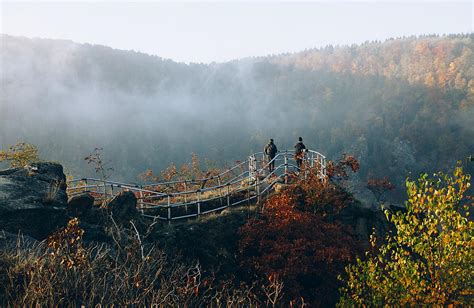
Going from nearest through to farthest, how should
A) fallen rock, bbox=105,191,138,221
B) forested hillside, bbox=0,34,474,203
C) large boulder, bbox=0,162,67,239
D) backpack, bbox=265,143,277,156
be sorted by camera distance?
large boulder, bbox=0,162,67,239
fallen rock, bbox=105,191,138,221
backpack, bbox=265,143,277,156
forested hillside, bbox=0,34,474,203

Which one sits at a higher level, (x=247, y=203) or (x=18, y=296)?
(x=18, y=296)

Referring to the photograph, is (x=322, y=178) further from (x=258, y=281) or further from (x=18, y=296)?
(x=18, y=296)

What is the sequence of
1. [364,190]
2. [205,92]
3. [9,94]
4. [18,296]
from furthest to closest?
[205,92], [9,94], [364,190], [18,296]

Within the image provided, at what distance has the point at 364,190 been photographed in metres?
93.9

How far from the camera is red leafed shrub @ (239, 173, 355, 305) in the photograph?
15.5 metres

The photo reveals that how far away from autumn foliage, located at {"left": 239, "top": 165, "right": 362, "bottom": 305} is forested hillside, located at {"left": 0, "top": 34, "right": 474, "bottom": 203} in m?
80.2

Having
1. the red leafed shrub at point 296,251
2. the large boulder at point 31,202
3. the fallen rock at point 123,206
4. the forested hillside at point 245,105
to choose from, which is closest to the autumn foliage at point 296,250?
the red leafed shrub at point 296,251

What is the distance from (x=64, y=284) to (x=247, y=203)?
1141 centimetres

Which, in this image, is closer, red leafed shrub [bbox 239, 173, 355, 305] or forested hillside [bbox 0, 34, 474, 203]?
red leafed shrub [bbox 239, 173, 355, 305]

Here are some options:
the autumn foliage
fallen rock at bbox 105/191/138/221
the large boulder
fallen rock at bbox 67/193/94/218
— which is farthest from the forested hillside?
the large boulder

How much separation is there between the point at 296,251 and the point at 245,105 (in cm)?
15852

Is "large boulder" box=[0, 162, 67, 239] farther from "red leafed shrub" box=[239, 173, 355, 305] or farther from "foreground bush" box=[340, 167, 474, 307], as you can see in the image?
"foreground bush" box=[340, 167, 474, 307]

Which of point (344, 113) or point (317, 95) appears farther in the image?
point (317, 95)

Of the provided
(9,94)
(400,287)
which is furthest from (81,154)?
(400,287)
